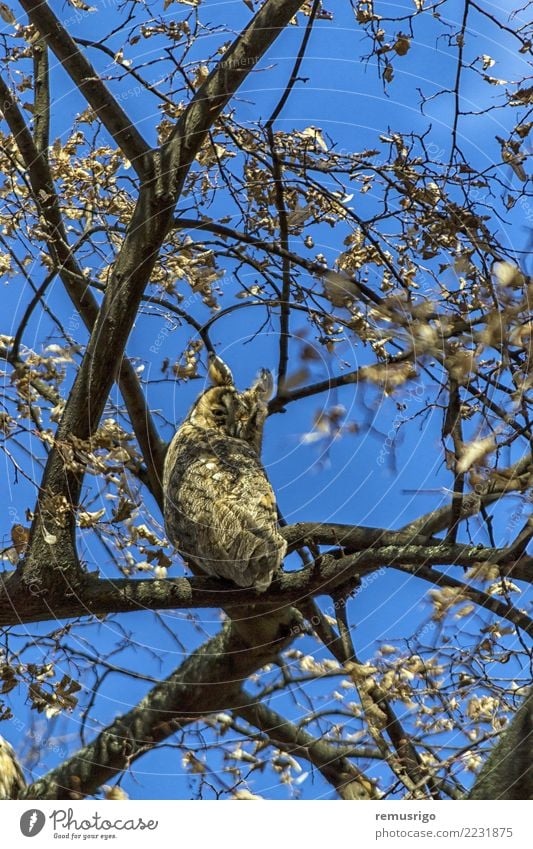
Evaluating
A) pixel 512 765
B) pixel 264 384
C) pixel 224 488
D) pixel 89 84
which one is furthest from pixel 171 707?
pixel 89 84

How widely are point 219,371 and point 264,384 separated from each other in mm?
352

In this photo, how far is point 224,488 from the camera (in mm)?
5879

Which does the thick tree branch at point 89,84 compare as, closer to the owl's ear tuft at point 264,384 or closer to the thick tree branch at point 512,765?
the owl's ear tuft at point 264,384

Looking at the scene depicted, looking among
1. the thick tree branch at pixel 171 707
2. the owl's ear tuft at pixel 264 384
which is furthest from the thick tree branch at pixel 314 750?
the owl's ear tuft at pixel 264 384

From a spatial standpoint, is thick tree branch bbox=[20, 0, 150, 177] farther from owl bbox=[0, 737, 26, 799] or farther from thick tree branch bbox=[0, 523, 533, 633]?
owl bbox=[0, 737, 26, 799]

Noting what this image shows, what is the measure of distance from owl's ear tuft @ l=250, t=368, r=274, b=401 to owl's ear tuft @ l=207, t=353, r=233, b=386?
0.63 feet

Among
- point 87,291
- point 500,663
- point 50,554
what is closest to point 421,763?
point 500,663

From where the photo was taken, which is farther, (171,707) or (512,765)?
(171,707)

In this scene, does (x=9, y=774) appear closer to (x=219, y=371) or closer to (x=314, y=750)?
(x=314, y=750)

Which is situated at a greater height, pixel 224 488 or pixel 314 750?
pixel 224 488

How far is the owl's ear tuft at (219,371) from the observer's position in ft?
22.4

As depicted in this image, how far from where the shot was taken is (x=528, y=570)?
4.90 m

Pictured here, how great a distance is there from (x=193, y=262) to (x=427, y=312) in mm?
2923

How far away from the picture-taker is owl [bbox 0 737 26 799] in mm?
6871
